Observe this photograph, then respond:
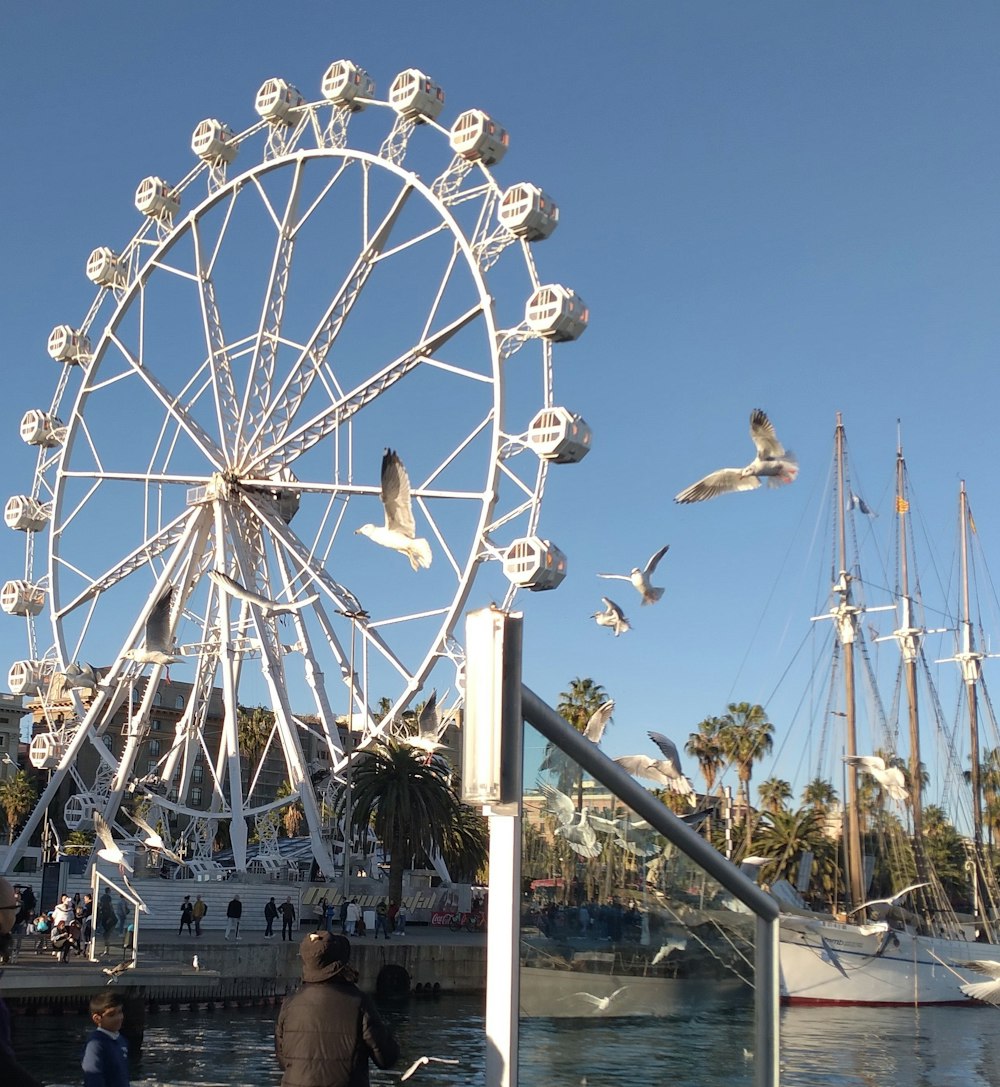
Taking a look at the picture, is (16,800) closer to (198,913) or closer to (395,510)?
(198,913)

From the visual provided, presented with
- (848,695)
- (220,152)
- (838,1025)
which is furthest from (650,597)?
(848,695)

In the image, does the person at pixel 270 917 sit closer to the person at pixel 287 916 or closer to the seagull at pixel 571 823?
the person at pixel 287 916

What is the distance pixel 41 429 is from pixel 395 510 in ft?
71.2

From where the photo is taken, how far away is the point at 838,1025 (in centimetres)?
4144

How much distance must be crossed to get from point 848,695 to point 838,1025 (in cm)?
2139

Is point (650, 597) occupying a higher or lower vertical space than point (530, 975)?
higher

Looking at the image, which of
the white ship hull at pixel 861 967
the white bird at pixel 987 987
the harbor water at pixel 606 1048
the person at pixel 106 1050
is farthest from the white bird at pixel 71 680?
the person at pixel 106 1050

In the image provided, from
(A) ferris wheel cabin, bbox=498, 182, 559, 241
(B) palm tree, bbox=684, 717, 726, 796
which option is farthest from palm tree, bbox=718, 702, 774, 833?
(A) ferris wheel cabin, bbox=498, 182, 559, 241

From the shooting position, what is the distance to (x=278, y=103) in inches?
1759

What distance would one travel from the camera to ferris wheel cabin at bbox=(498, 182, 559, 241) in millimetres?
36406

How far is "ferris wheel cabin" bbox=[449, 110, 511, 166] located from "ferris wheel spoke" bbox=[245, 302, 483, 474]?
4434 mm

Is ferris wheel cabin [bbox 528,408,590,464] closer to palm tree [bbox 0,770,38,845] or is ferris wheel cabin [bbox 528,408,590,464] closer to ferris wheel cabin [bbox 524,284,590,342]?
ferris wheel cabin [bbox 524,284,590,342]

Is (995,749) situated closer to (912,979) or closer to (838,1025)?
(912,979)

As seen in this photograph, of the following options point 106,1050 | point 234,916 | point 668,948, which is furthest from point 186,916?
point 668,948
